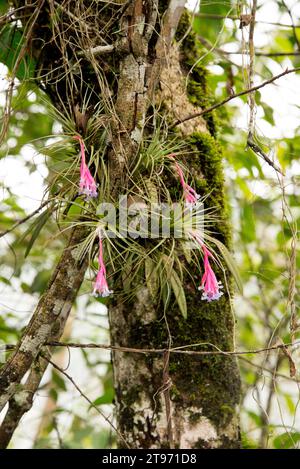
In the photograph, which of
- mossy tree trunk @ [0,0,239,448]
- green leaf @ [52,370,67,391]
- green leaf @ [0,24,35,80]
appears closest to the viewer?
mossy tree trunk @ [0,0,239,448]

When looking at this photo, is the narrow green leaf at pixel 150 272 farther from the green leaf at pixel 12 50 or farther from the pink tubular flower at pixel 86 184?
the green leaf at pixel 12 50

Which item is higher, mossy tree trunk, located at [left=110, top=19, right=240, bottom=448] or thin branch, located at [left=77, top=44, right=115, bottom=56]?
thin branch, located at [left=77, top=44, right=115, bottom=56]

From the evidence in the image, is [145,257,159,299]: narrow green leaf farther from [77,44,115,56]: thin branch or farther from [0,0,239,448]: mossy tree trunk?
[77,44,115,56]: thin branch

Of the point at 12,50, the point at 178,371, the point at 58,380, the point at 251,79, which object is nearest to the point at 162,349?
the point at 178,371

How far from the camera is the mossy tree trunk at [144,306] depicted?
4.06 ft

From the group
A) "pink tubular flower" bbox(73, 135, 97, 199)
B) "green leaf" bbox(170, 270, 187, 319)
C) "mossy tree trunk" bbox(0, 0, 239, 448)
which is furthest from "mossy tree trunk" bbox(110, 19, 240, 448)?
"pink tubular flower" bbox(73, 135, 97, 199)

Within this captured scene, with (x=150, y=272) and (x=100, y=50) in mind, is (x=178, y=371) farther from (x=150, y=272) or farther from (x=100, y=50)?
(x=100, y=50)

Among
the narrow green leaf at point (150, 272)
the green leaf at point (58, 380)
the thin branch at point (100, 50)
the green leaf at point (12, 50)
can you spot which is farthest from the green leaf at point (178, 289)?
the green leaf at point (58, 380)

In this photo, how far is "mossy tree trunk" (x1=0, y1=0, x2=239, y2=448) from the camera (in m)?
1.24

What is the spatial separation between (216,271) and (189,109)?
41 cm

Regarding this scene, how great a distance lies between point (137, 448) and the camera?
132cm

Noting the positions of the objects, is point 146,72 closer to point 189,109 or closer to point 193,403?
point 189,109

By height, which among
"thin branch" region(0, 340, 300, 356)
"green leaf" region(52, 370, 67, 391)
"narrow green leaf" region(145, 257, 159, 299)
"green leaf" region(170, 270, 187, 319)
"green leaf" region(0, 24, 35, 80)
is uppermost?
"green leaf" region(0, 24, 35, 80)

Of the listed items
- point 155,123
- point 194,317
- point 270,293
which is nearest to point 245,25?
point 155,123
